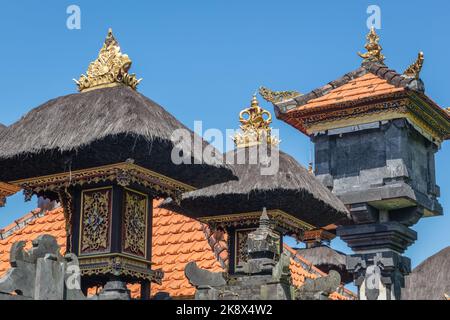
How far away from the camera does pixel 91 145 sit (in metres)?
13.3

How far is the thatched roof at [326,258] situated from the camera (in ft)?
74.9

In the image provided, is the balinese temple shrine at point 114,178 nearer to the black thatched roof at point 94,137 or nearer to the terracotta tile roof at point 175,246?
the black thatched roof at point 94,137

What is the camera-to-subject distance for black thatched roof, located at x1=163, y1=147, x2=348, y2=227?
16172mm

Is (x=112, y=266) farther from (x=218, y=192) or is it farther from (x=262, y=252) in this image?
(x=218, y=192)

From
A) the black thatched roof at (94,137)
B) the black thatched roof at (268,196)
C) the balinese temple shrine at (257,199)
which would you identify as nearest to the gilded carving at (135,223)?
the black thatched roof at (94,137)

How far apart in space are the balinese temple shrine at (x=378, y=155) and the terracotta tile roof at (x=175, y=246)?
1.16m

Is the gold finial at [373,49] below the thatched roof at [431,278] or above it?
above

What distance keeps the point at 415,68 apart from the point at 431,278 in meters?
9.83

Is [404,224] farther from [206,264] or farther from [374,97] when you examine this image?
[206,264]

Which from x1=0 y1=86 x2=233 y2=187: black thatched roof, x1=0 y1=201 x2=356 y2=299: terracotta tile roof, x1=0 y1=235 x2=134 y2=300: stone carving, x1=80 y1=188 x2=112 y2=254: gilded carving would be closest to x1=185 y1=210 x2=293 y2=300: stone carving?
x1=80 y1=188 x2=112 y2=254: gilded carving
